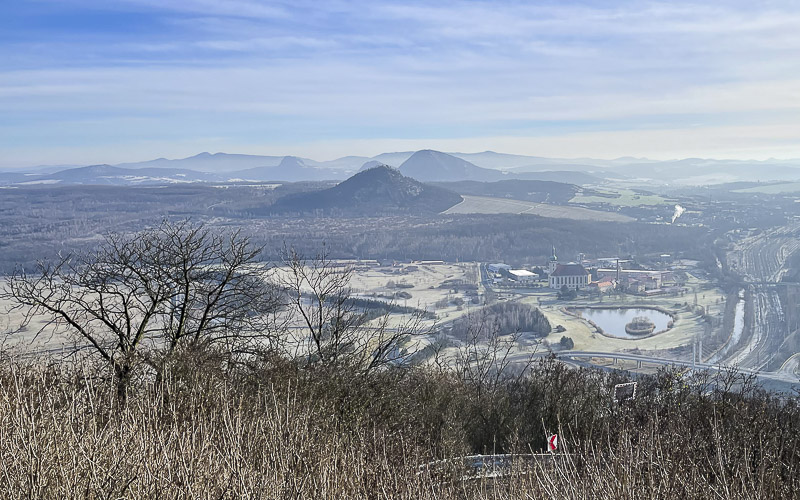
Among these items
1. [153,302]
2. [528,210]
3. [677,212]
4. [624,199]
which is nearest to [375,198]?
[528,210]

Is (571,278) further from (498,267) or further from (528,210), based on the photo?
(528,210)

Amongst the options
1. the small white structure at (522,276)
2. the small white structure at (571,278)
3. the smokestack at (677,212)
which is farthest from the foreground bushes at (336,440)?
the smokestack at (677,212)

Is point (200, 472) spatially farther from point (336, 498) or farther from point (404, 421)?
point (404, 421)

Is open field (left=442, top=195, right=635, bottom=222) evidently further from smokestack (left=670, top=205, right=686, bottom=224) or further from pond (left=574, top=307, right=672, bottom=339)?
pond (left=574, top=307, right=672, bottom=339)

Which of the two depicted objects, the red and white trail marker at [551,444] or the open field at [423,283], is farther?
the open field at [423,283]

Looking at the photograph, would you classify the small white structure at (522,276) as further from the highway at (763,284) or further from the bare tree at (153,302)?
the bare tree at (153,302)

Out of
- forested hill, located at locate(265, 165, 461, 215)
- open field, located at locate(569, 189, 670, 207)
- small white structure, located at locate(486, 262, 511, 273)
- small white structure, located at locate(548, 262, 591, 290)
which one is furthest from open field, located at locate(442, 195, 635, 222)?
small white structure, located at locate(548, 262, 591, 290)
